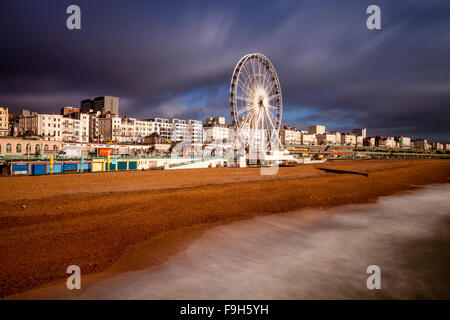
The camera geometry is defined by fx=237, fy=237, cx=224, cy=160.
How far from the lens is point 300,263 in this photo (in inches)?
282

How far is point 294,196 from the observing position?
653 inches

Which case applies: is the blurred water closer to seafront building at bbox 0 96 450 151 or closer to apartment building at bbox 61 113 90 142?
seafront building at bbox 0 96 450 151

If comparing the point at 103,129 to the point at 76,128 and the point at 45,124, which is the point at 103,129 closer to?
the point at 76,128

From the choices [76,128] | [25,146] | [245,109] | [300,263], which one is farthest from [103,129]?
[300,263]

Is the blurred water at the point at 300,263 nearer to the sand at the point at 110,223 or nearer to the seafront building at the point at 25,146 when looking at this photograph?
the sand at the point at 110,223

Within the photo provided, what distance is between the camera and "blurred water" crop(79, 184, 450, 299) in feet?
18.5

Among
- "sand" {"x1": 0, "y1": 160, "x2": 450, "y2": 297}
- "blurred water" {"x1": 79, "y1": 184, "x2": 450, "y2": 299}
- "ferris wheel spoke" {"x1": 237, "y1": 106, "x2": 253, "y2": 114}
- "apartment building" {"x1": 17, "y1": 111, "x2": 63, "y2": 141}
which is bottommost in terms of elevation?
"blurred water" {"x1": 79, "y1": 184, "x2": 450, "y2": 299}

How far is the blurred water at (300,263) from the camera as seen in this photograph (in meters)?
5.65

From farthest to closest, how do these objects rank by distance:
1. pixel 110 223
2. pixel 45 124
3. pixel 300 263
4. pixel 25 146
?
pixel 45 124
pixel 25 146
pixel 110 223
pixel 300 263

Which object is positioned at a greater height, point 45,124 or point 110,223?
point 45,124

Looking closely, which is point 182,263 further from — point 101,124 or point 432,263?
point 101,124

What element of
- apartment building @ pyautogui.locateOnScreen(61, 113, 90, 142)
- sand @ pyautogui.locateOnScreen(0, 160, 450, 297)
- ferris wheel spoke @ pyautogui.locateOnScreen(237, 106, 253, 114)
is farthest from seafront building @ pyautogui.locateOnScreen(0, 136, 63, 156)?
sand @ pyautogui.locateOnScreen(0, 160, 450, 297)

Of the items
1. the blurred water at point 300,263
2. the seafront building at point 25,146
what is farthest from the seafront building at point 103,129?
the blurred water at point 300,263
